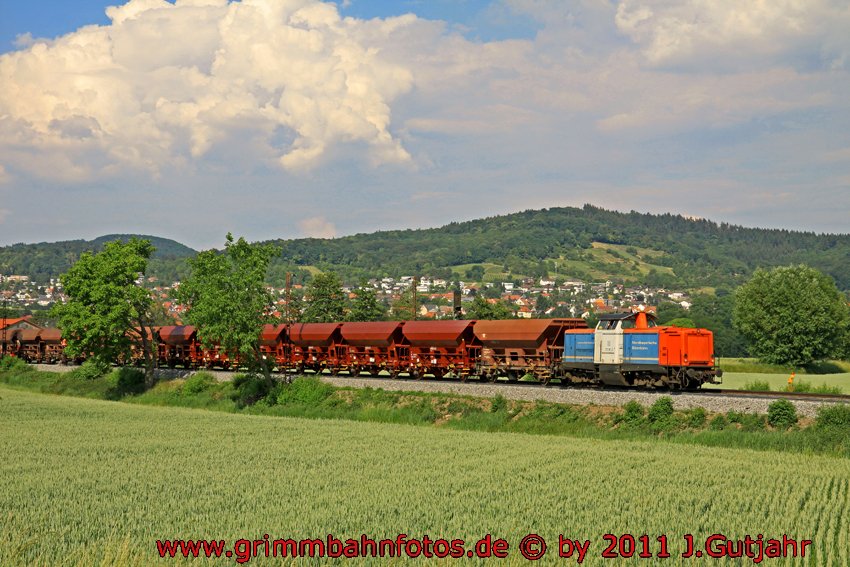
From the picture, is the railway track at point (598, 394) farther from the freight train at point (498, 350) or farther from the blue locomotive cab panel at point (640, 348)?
the blue locomotive cab panel at point (640, 348)

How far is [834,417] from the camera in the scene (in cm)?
3034

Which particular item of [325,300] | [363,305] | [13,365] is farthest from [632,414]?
[13,365]

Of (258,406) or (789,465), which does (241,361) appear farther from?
(789,465)

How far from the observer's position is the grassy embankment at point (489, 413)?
101 feet

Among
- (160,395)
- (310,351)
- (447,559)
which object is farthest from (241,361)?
(447,559)

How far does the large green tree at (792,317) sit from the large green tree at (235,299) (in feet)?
177

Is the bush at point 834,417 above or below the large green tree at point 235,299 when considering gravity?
below

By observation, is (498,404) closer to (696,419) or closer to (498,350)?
(498,350)

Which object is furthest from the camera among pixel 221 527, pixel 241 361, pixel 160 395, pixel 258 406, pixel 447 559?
pixel 160 395

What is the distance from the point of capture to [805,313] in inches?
3120

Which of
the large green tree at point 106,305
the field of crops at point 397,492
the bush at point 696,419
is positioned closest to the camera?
the field of crops at point 397,492

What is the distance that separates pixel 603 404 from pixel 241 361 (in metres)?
28.3

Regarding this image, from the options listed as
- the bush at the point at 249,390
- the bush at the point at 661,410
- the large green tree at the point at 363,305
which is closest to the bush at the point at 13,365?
the large green tree at the point at 363,305

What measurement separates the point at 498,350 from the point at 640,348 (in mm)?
10427
